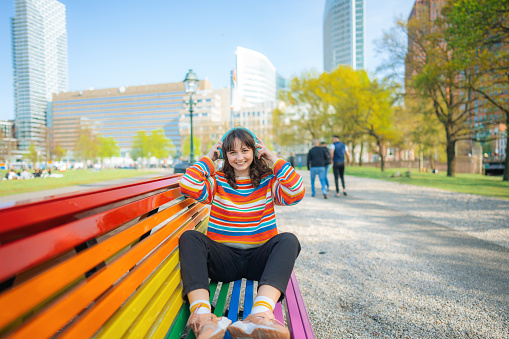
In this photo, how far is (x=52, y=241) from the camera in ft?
2.58

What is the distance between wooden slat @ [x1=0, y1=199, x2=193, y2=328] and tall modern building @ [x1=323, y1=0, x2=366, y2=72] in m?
138

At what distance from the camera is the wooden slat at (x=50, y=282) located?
650 mm

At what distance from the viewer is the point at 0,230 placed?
25.3 inches

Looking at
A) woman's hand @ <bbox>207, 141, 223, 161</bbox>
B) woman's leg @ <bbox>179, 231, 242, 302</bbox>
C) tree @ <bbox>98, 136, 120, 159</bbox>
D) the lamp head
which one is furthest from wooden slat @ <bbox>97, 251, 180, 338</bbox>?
tree @ <bbox>98, 136, 120, 159</bbox>

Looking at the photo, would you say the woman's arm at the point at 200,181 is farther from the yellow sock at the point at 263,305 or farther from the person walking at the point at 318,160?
the person walking at the point at 318,160

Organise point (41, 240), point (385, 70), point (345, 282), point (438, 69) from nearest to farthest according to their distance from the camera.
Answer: point (41, 240) < point (345, 282) < point (438, 69) < point (385, 70)

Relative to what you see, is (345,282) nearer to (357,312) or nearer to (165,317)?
(357,312)

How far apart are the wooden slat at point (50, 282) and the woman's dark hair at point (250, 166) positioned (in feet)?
4.16

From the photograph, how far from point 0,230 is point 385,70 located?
23757 mm

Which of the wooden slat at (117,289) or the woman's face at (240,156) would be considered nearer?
the wooden slat at (117,289)

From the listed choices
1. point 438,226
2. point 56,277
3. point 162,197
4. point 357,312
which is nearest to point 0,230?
point 56,277

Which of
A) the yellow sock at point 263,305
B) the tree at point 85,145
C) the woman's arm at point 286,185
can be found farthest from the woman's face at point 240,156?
the tree at point 85,145

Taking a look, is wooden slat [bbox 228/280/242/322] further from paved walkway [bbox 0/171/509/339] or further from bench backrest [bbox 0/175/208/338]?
paved walkway [bbox 0/171/509/339]

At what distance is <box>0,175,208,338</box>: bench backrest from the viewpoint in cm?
69
